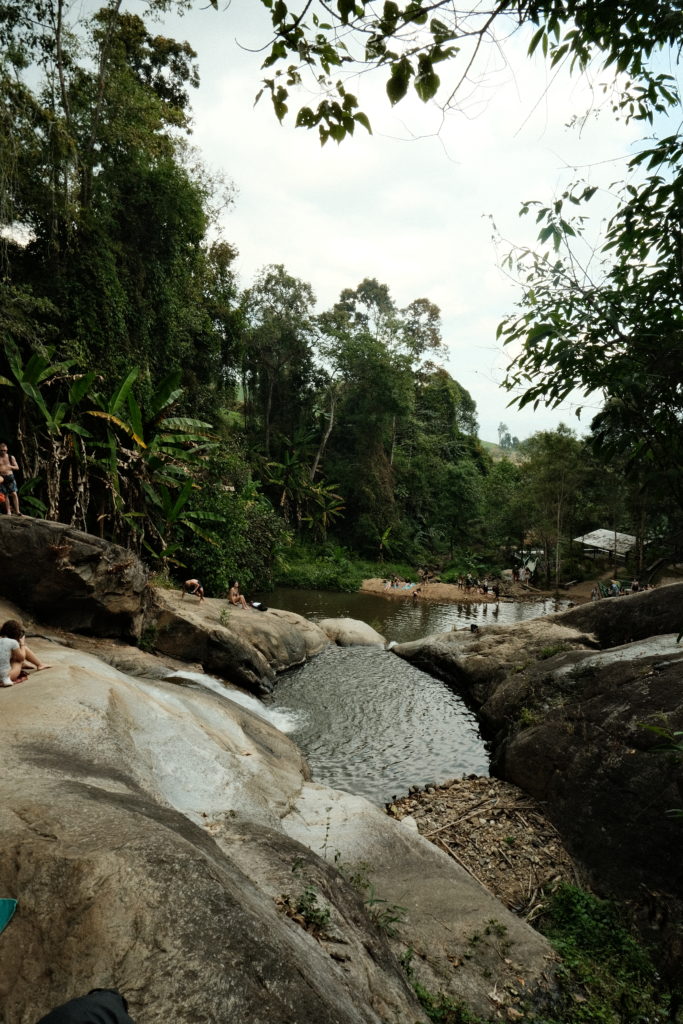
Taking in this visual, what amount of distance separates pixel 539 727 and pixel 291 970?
26.2 feet

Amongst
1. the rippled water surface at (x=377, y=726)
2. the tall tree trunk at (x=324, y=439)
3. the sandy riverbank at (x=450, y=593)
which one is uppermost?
the tall tree trunk at (x=324, y=439)

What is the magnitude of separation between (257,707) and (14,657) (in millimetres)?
6291

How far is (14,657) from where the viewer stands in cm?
717

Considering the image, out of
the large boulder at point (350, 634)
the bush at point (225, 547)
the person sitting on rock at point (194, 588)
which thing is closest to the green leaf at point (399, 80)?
the person sitting on rock at point (194, 588)

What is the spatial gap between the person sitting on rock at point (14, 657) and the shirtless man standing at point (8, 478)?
5.21m

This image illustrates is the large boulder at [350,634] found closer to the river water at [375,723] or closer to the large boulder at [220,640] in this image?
the river water at [375,723]

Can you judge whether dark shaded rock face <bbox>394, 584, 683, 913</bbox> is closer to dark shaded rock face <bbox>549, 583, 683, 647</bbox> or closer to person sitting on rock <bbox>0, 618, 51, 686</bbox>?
dark shaded rock face <bbox>549, 583, 683, 647</bbox>

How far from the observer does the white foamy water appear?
1149 centimetres

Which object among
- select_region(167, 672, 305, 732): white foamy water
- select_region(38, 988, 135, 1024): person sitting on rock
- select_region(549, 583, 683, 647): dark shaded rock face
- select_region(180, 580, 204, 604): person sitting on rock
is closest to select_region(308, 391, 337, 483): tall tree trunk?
select_region(180, 580, 204, 604): person sitting on rock

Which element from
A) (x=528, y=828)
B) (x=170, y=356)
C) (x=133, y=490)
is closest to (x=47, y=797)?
(x=528, y=828)

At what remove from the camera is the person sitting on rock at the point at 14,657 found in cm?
678

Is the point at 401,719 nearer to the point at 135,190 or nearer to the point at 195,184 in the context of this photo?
the point at 135,190

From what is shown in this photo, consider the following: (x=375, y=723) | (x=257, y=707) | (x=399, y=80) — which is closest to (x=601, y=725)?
(x=375, y=723)

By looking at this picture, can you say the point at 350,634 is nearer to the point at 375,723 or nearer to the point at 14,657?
the point at 375,723
